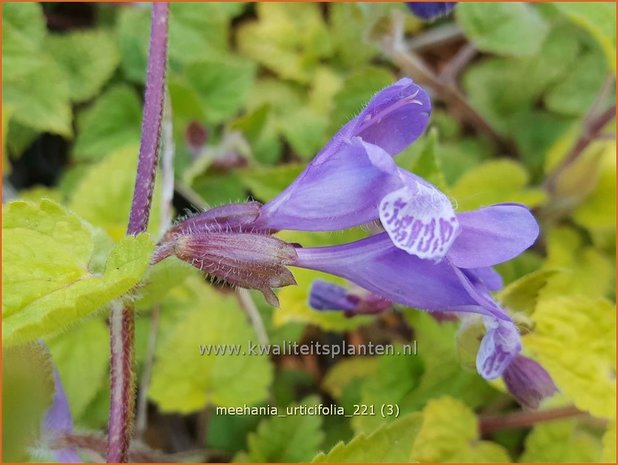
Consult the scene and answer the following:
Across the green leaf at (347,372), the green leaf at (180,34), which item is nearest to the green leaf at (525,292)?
the green leaf at (347,372)

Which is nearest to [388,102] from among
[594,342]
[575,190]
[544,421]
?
[594,342]

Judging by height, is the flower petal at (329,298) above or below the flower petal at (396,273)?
below

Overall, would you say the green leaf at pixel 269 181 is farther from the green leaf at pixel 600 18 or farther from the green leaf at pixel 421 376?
the green leaf at pixel 600 18

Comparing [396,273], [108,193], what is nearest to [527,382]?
[396,273]

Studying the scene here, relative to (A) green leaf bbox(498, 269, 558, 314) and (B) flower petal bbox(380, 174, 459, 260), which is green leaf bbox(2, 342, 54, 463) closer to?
(B) flower petal bbox(380, 174, 459, 260)

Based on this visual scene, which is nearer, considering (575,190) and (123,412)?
(123,412)

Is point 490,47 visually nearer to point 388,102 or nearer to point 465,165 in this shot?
point 465,165
